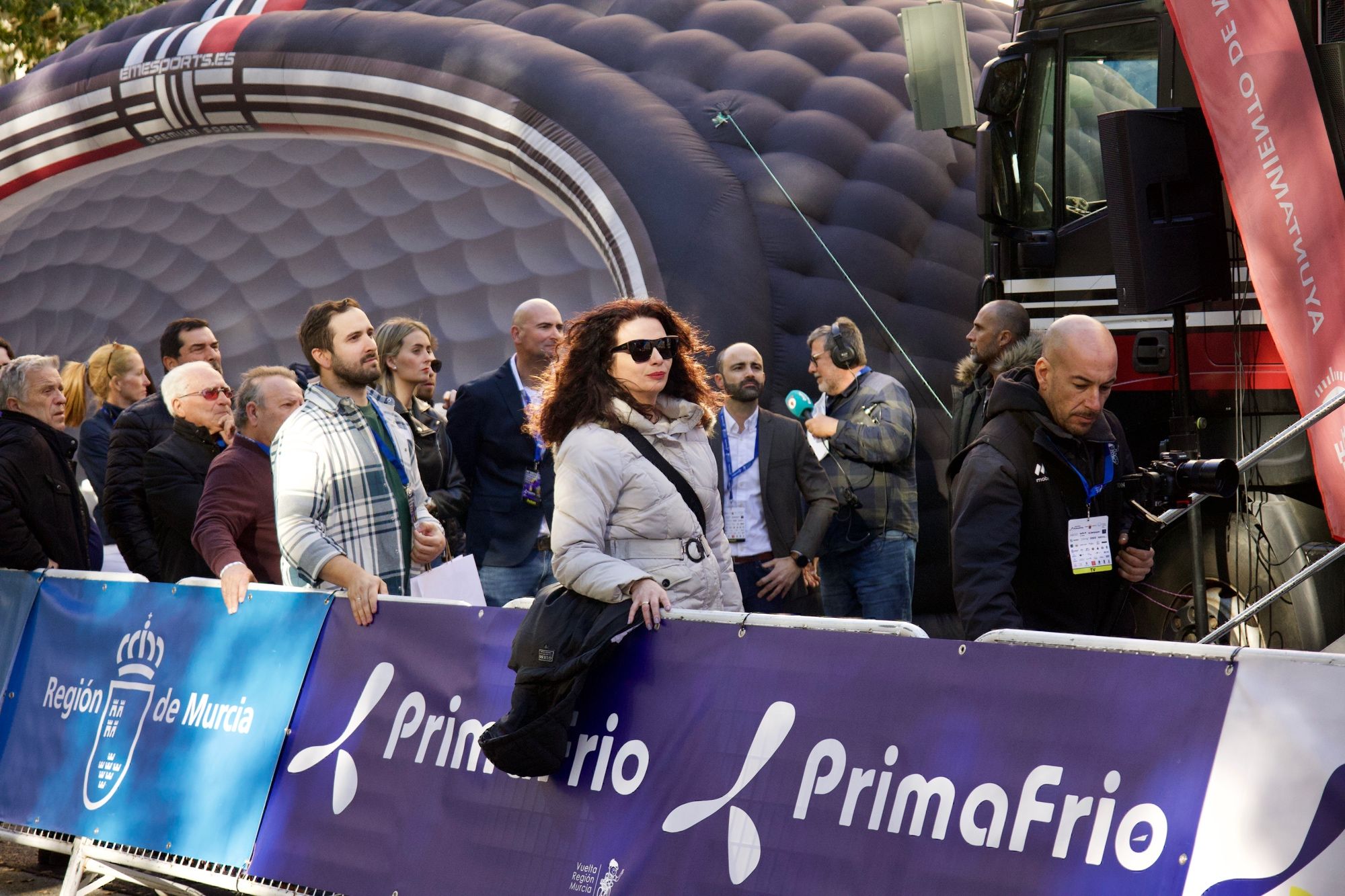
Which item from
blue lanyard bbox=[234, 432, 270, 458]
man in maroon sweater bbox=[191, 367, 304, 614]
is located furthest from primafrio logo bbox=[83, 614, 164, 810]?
blue lanyard bbox=[234, 432, 270, 458]

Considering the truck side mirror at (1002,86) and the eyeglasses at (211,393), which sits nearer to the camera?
the eyeglasses at (211,393)

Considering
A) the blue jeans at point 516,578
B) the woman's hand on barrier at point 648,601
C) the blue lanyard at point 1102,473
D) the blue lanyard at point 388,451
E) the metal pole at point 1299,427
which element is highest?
the metal pole at point 1299,427

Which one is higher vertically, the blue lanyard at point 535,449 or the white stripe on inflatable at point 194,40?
the white stripe on inflatable at point 194,40

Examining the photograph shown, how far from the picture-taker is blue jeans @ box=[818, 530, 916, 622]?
7.12 m

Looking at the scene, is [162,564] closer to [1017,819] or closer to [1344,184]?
[1017,819]

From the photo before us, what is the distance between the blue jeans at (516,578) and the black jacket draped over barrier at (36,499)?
5.99 feet

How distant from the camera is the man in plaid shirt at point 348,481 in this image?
4.66 metres

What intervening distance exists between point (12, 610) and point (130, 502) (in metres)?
0.71

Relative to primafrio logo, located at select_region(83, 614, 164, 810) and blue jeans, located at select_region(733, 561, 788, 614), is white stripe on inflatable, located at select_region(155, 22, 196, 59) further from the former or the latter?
primafrio logo, located at select_region(83, 614, 164, 810)

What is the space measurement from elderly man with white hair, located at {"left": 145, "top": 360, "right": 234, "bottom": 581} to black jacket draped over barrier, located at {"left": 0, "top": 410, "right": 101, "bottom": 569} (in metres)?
0.57

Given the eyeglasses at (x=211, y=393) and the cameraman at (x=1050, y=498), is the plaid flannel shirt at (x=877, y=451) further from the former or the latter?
the eyeglasses at (x=211, y=393)

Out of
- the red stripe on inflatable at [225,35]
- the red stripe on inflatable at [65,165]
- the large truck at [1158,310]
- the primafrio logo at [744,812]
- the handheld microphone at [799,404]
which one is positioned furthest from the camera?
the red stripe on inflatable at [65,165]

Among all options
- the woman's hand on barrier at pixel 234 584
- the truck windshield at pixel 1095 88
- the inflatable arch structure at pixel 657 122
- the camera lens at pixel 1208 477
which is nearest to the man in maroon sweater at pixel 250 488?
the woman's hand on barrier at pixel 234 584

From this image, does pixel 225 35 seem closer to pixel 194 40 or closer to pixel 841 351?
pixel 194 40
